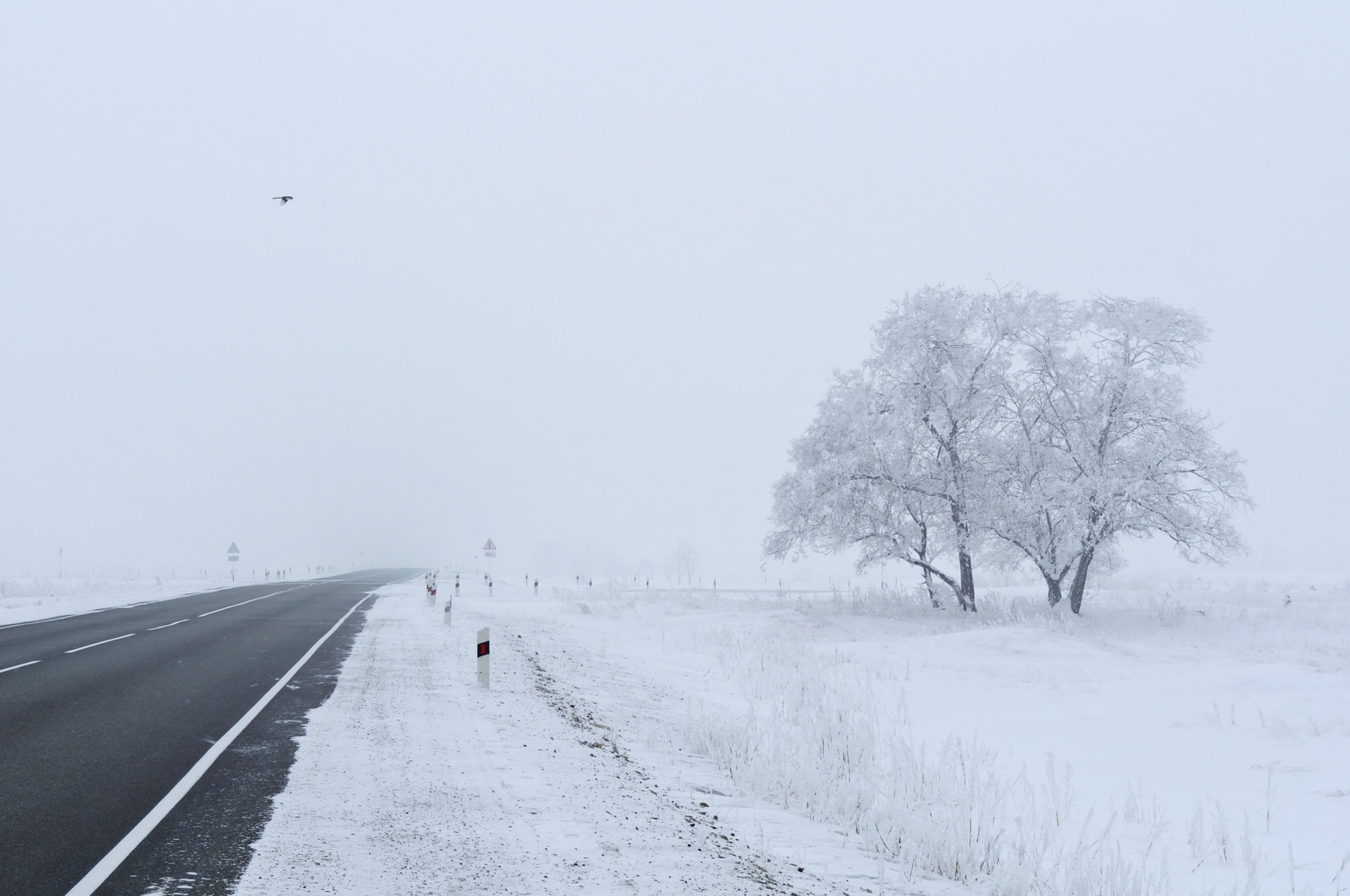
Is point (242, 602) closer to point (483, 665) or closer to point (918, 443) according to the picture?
point (483, 665)

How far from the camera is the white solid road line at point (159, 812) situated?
480 cm

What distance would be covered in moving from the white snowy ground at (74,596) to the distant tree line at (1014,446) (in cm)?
2297

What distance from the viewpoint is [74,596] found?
115 feet

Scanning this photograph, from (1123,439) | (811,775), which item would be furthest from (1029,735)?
(1123,439)

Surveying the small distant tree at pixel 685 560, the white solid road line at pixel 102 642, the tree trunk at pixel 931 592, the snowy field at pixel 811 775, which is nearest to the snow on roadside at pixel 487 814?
the snowy field at pixel 811 775

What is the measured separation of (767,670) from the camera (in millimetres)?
15930

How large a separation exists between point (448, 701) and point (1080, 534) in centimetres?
1947

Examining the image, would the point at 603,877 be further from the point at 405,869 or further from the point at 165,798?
the point at 165,798

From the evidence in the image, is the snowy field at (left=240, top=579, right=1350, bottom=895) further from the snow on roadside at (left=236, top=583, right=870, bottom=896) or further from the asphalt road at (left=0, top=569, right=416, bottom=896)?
the asphalt road at (left=0, top=569, right=416, bottom=896)

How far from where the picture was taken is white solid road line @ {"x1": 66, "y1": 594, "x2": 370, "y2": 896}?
15.8 feet

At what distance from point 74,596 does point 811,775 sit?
3803 cm

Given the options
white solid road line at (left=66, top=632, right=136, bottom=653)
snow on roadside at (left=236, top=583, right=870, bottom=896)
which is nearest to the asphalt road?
white solid road line at (left=66, top=632, right=136, bottom=653)

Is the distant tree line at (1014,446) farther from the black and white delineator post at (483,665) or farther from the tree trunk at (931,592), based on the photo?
the black and white delineator post at (483,665)

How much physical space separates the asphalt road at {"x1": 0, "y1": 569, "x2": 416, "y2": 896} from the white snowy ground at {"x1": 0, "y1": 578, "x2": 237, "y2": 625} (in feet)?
21.7
